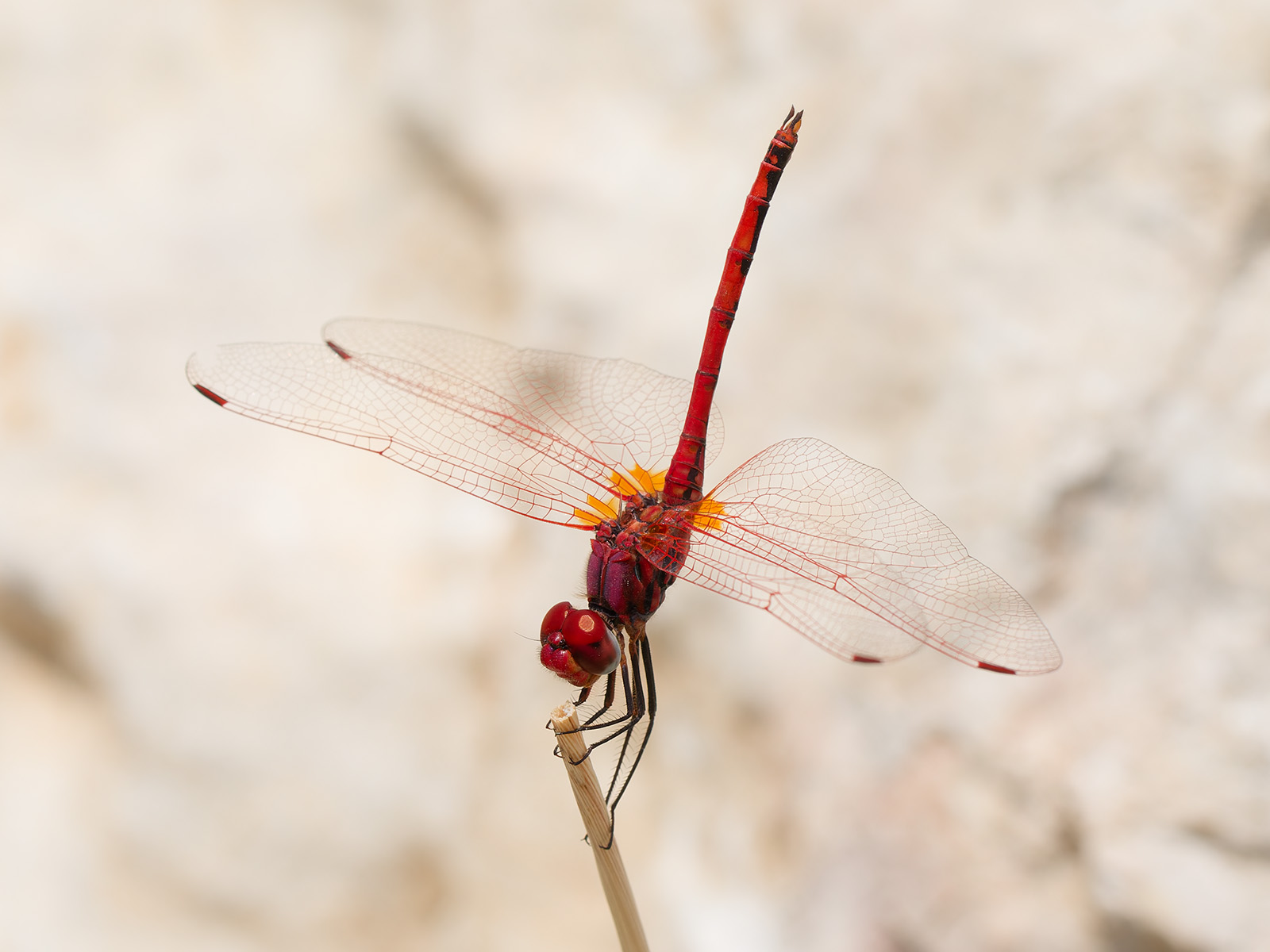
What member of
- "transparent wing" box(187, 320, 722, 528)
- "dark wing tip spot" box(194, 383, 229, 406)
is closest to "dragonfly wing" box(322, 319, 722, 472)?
"transparent wing" box(187, 320, 722, 528)

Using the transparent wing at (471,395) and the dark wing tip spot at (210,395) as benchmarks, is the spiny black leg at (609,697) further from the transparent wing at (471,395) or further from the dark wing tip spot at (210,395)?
the dark wing tip spot at (210,395)

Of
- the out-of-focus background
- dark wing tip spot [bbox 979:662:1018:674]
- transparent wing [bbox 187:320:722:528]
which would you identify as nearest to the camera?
dark wing tip spot [bbox 979:662:1018:674]

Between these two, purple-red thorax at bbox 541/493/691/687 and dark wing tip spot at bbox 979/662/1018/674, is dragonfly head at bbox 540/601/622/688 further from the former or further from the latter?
dark wing tip spot at bbox 979/662/1018/674

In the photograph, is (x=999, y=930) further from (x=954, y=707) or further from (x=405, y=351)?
(x=405, y=351)

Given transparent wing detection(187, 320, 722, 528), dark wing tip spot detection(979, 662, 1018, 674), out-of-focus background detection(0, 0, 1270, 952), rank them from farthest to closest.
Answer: out-of-focus background detection(0, 0, 1270, 952), transparent wing detection(187, 320, 722, 528), dark wing tip spot detection(979, 662, 1018, 674)

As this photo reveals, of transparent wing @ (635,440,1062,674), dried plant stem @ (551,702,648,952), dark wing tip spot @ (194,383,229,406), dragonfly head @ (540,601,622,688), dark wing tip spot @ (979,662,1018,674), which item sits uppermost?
transparent wing @ (635,440,1062,674)

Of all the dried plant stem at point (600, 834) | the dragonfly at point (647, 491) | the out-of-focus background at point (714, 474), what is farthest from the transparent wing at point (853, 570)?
the out-of-focus background at point (714, 474)

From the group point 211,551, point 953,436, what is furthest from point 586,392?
point 211,551
